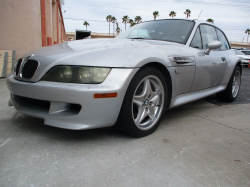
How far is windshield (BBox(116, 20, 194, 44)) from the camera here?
3.04 m

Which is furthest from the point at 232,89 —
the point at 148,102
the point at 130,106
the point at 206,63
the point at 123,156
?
the point at 123,156

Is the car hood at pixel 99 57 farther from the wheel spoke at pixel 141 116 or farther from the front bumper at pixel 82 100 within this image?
the wheel spoke at pixel 141 116

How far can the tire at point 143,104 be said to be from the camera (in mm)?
2055

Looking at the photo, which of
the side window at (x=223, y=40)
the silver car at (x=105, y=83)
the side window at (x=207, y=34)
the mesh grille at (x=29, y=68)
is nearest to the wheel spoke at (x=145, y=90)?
the silver car at (x=105, y=83)

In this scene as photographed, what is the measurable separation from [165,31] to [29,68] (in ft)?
6.28

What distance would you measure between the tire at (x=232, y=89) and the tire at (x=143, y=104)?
2.10 m

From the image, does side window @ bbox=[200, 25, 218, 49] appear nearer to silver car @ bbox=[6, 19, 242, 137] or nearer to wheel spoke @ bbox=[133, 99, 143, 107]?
silver car @ bbox=[6, 19, 242, 137]

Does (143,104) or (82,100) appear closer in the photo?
(82,100)

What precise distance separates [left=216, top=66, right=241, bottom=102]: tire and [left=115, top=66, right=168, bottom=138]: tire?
6.88 ft

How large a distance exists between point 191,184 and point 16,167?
4.17 ft

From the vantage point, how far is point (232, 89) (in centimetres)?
414

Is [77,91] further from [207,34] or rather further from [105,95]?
[207,34]

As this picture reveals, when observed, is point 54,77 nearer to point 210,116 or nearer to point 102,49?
point 102,49

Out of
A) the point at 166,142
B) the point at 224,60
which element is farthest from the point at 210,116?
the point at 166,142
